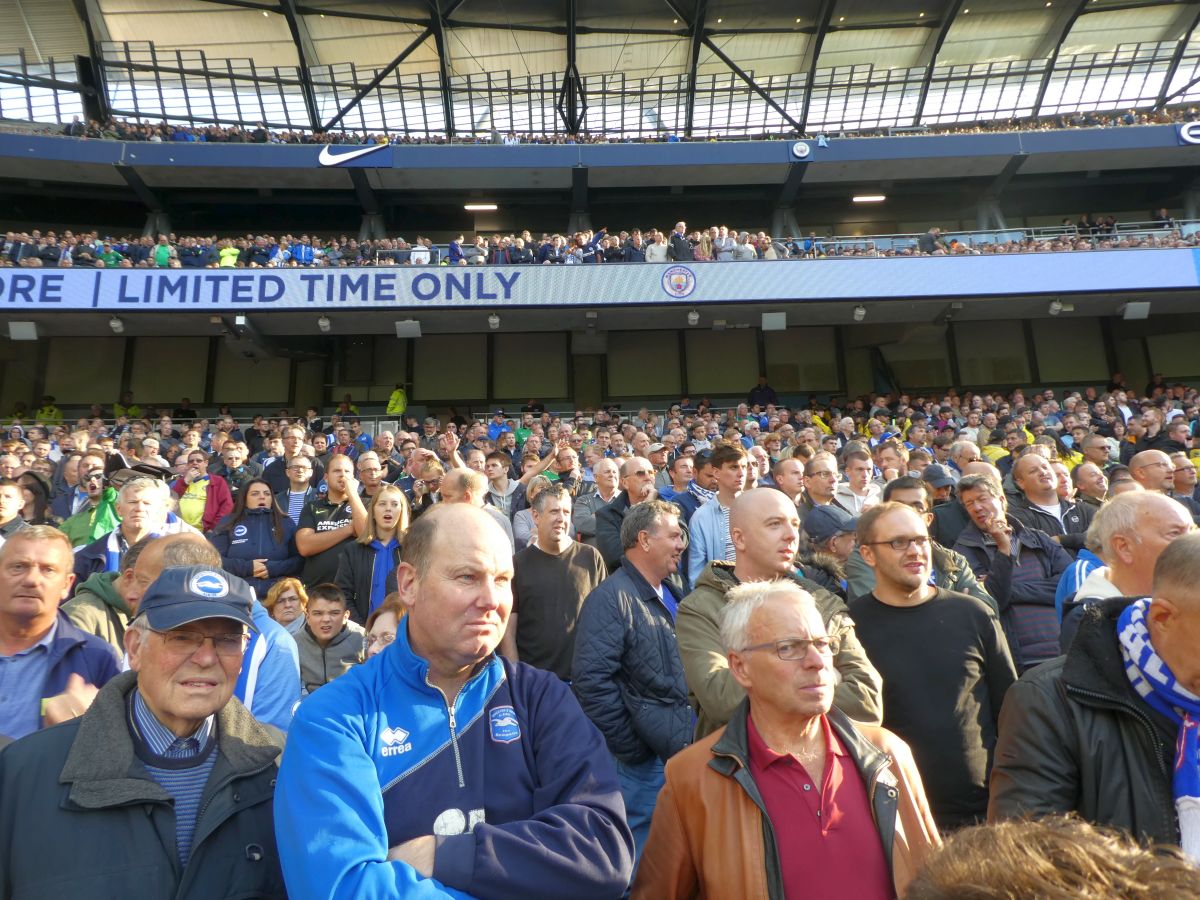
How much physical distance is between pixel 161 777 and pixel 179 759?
0.17 feet

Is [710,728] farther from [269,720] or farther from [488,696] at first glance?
[269,720]

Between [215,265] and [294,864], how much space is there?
17.8 m

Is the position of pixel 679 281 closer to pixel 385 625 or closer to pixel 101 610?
pixel 385 625

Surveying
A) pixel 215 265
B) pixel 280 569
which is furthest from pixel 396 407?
pixel 280 569

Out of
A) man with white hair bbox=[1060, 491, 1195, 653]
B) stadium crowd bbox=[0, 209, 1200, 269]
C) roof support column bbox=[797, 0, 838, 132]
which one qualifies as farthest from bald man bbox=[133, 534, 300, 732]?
roof support column bbox=[797, 0, 838, 132]

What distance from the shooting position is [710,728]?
2.48 m

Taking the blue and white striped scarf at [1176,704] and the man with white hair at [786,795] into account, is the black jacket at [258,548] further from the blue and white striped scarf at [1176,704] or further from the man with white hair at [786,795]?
the blue and white striped scarf at [1176,704]

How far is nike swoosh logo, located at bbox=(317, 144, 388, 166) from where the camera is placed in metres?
19.7

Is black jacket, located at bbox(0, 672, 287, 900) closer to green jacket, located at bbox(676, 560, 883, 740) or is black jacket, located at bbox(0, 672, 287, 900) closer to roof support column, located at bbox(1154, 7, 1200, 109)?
green jacket, located at bbox(676, 560, 883, 740)

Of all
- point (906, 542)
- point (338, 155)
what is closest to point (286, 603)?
point (906, 542)

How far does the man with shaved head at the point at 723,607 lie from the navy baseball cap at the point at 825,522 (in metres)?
1.76

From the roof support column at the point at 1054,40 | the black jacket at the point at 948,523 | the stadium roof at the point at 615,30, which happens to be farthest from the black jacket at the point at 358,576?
the roof support column at the point at 1054,40

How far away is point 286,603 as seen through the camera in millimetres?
4531

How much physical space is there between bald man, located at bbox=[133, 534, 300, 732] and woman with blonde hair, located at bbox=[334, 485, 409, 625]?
2.13 meters
